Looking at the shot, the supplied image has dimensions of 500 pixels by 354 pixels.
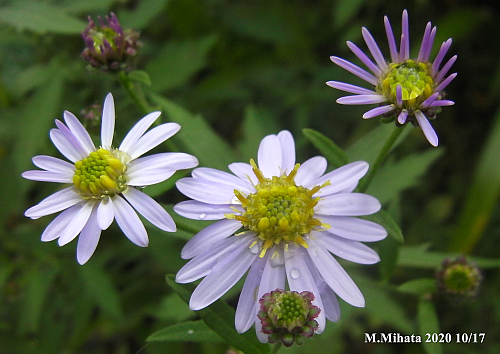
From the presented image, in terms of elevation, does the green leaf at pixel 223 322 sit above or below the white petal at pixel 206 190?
below

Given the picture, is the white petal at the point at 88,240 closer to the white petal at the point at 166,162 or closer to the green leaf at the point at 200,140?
the white petal at the point at 166,162

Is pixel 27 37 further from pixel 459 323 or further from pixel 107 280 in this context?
pixel 459 323

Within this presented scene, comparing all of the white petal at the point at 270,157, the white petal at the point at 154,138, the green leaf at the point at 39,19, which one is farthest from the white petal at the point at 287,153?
the green leaf at the point at 39,19

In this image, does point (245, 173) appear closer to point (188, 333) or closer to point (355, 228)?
point (355, 228)

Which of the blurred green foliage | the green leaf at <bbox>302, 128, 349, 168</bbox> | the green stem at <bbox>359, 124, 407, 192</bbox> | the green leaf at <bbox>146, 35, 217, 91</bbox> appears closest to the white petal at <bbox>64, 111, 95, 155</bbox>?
the blurred green foliage

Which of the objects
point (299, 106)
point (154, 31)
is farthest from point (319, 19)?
point (154, 31)

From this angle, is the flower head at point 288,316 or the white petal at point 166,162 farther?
the white petal at point 166,162
